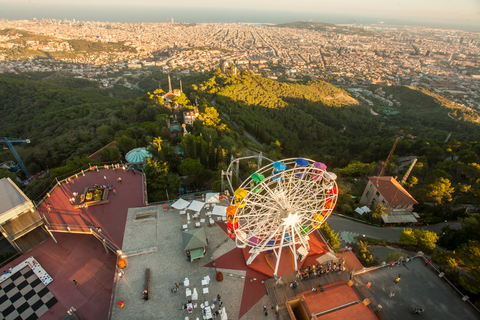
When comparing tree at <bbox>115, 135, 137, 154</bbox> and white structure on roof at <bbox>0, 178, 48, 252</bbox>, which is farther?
tree at <bbox>115, 135, 137, 154</bbox>

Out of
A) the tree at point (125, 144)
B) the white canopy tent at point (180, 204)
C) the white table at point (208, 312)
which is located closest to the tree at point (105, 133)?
the tree at point (125, 144)

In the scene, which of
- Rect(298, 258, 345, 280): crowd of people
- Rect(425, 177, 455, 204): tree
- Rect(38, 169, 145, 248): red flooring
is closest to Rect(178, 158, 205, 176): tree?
Rect(38, 169, 145, 248): red flooring

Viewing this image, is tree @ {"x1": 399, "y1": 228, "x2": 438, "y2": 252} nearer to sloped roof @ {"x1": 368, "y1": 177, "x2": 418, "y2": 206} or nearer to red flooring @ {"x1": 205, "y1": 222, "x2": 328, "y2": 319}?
sloped roof @ {"x1": 368, "y1": 177, "x2": 418, "y2": 206}

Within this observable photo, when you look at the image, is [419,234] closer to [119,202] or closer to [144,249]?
[144,249]

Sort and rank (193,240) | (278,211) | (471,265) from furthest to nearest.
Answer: (193,240)
(471,265)
(278,211)

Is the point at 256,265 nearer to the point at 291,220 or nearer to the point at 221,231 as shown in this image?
the point at 221,231

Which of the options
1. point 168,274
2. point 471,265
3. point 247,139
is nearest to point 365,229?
point 471,265

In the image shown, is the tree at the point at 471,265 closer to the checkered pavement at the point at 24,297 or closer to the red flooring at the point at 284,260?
the red flooring at the point at 284,260
